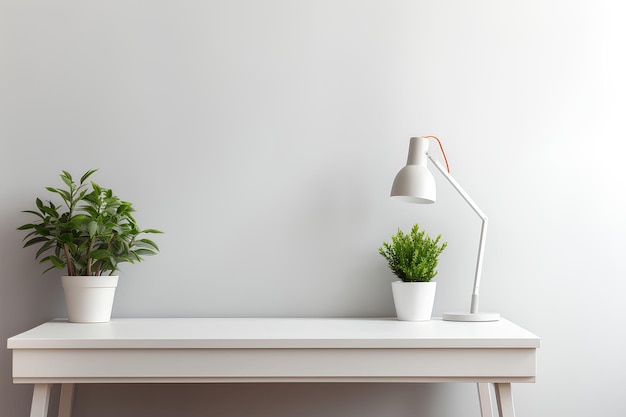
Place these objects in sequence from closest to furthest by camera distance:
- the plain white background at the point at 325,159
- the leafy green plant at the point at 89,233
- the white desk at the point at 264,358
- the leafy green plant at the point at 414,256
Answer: the white desk at the point at 264,358, the leafy green plant at the point at 89,233, the leafy green plant at the point at 414,256, the plain white background at the point at 325,159

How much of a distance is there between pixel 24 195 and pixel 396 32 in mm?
1309

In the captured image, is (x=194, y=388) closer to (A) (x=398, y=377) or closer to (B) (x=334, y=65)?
(A) (x=398, y=377)

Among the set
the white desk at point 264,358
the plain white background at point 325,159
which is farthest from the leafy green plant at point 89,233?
the white desk at point 264,358

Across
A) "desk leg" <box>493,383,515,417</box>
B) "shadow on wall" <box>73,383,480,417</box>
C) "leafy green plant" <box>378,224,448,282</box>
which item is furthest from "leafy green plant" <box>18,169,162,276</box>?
"desk leg" <box>493,383,515,417</box>

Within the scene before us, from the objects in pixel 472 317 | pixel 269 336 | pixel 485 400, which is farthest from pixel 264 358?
pixel 485 400

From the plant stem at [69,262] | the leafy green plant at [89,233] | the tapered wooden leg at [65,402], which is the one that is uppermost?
the leafy green plant at [89,233]

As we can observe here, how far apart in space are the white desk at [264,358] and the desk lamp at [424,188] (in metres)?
0.33

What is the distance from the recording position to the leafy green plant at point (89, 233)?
192 cm

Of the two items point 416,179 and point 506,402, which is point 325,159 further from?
point 506,402

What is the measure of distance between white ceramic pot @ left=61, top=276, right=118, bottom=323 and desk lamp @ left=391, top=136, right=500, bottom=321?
35.1 inches

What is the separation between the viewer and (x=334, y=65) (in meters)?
2.20

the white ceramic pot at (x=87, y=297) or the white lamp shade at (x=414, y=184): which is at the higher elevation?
the white lamp shade at (x=414, y=184)

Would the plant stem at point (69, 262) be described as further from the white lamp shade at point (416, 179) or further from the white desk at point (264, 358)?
the white lamp shade at point (416, 179)

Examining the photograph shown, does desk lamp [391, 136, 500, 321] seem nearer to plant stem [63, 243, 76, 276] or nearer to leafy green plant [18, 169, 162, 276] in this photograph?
→ leafy green plant [18, 169, 162, 276]
